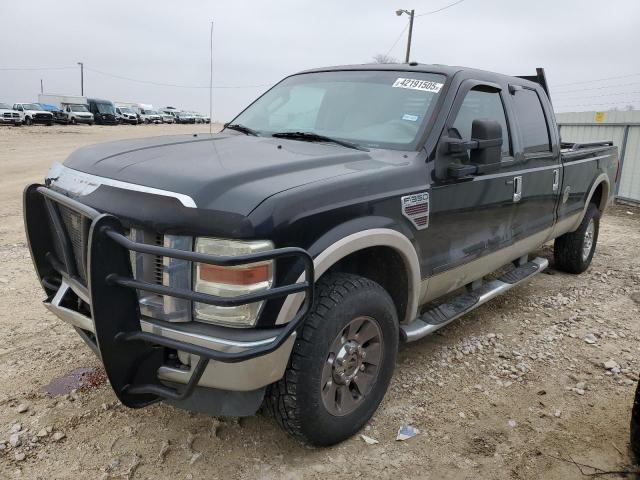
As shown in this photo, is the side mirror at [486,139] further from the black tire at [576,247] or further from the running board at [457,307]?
the black tire at [576,247]

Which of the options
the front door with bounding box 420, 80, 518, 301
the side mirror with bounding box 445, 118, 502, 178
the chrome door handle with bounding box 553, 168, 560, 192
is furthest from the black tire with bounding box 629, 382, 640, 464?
the chrome door handle with bounding box 553, 168, 560, 192

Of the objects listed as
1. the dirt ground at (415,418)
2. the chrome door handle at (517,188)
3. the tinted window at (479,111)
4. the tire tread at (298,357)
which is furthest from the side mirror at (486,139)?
the dirt ground at (415,418)

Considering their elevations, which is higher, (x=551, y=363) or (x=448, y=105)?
(x=448, y=105)

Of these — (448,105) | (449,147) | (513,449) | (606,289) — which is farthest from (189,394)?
(606,289)

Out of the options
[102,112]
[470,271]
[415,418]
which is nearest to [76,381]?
[415,418]

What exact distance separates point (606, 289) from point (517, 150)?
7.65 ft

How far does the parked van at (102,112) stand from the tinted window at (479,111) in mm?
43283

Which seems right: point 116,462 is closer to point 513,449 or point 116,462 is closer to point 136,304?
point 136,304

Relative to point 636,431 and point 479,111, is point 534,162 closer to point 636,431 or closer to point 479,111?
point 479,111

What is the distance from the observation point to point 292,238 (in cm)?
228

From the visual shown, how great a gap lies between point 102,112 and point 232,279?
148 ft

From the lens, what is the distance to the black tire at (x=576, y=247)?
5762 mm

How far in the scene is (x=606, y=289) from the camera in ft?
18.1

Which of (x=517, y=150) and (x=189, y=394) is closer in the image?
(x=189, y=394)
